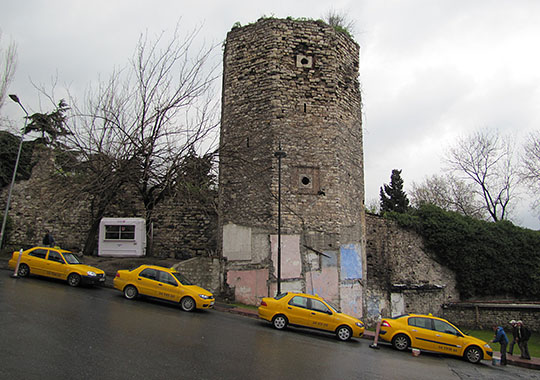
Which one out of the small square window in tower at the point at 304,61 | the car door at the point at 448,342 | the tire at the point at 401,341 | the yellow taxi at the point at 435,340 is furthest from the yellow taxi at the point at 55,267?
the small square window in tower at the point at 304,61

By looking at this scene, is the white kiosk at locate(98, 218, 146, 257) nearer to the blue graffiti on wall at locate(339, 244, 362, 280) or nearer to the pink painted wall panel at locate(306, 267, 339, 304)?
the pink painted wall panel at locate(306, 267, 339, 304)

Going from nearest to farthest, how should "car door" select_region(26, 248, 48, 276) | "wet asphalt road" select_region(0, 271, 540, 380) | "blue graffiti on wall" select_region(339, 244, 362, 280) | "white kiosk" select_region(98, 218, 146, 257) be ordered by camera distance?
1. "wet asphalt road" select_region(0, 271, 540, 380)
2. "car door" select_region(26, 248, 48, 276)
3. "blue graffiti on wall" select_region(339, 244, 362, 280)
4. "white kiosk" select_region(98, 218, 146, 257)

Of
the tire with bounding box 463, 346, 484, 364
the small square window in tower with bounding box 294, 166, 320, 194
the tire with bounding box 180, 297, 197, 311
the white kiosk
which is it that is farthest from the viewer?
the white kiosk

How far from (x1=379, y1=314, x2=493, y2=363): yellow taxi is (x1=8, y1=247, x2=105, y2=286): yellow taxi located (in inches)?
392

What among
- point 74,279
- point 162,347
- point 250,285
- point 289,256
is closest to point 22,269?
point 74,279

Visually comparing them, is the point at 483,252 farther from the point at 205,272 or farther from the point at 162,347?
the point at 162,347

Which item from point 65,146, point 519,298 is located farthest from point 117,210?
point 519,298

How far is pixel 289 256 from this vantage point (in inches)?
536

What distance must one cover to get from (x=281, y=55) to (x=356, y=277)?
1018 centimetres

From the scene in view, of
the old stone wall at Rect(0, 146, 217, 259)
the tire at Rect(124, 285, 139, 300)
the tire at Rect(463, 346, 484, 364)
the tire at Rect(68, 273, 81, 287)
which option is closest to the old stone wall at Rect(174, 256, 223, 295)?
the old stone wall at Rect(0, 146, 217, 259)

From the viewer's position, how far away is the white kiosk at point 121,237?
1592 centimetres

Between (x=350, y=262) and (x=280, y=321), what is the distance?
492 centimetres

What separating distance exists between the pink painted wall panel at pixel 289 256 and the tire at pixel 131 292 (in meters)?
5.15

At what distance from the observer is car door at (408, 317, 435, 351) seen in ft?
33.8
